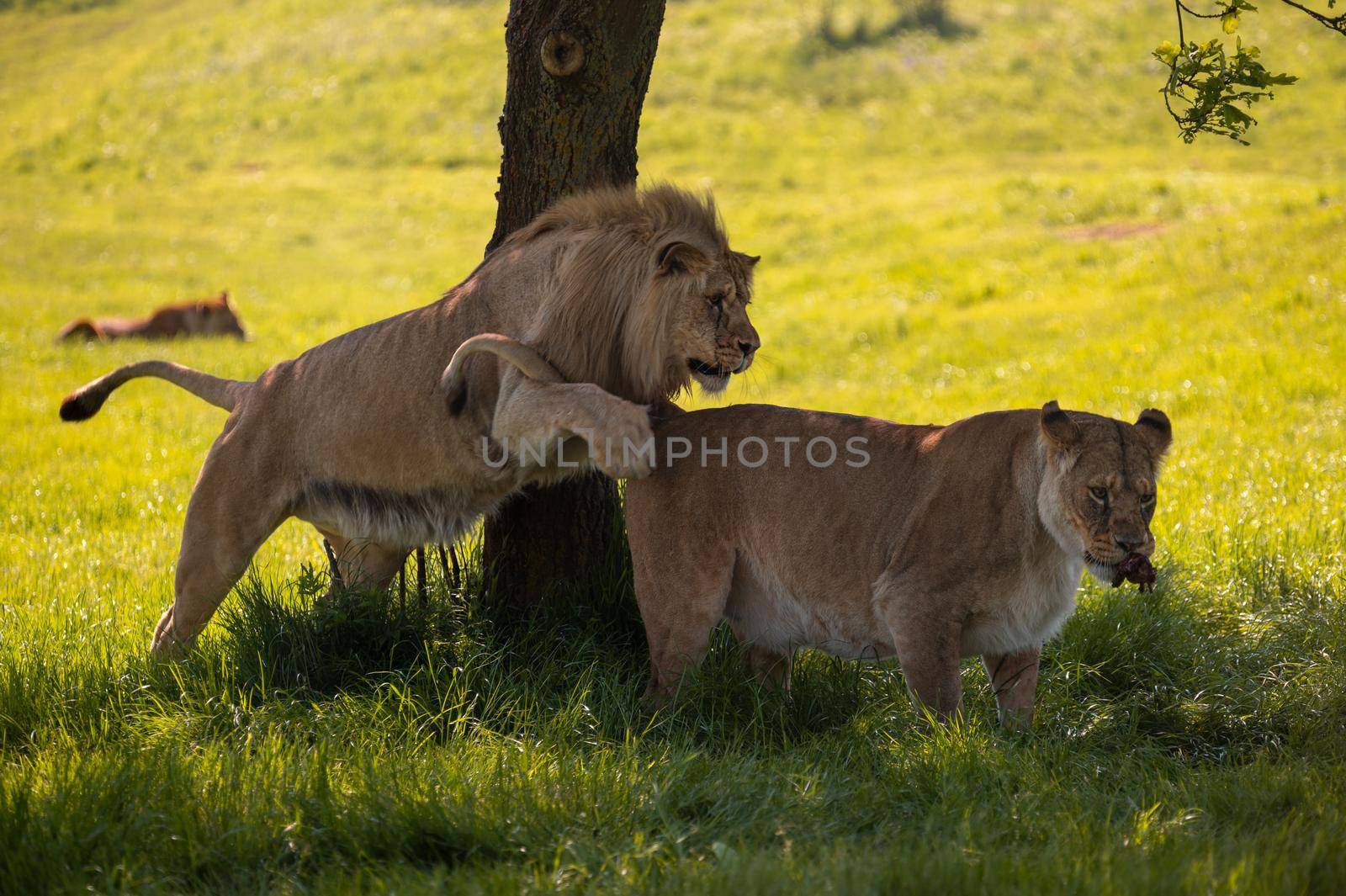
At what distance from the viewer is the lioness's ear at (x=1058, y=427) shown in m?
4.52

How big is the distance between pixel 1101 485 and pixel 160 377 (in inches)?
167

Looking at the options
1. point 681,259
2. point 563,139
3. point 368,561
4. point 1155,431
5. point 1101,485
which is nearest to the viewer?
point 1101,485

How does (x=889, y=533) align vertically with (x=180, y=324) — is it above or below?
above

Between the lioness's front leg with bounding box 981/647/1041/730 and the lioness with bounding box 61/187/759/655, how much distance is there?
1.62 metres

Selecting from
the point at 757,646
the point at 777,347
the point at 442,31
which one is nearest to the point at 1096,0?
the point at 442,31

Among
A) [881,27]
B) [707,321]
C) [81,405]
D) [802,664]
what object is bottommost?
[802,664]

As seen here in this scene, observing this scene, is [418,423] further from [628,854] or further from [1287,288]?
[1287,288]

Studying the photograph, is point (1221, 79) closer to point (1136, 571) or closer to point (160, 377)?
point (1136, 571)

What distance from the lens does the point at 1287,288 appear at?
13781mm

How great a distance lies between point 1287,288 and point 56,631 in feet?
41.8

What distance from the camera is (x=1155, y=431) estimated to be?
4.72m

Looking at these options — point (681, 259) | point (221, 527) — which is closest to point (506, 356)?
point (681, 259)

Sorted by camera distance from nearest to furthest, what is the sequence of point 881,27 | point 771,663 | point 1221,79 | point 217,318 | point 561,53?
point 1221,79 → point 771,663 → point 561,53 → point 217,318 → point 881,27

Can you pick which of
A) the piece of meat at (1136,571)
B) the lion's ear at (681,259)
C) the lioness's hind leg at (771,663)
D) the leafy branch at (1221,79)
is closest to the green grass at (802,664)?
the lioness's hind leg at (771,663)
